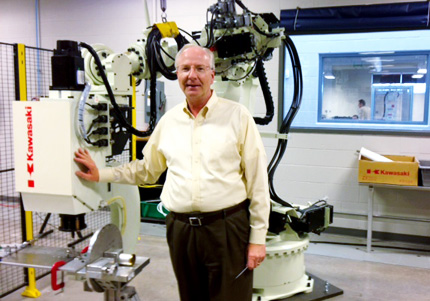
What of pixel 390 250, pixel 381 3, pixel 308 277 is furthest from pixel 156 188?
pixel 381 3

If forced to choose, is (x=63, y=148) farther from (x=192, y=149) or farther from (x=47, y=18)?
(x=47, y=18)

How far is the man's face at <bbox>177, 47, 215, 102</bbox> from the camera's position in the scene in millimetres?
1792

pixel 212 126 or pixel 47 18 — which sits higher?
pixel 47 18

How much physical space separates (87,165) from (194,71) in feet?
2.04

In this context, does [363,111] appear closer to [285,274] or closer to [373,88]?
[373,88]

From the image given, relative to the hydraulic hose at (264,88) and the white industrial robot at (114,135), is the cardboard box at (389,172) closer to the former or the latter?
the white industrial robot at (114,135)

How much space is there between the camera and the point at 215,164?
181 cm

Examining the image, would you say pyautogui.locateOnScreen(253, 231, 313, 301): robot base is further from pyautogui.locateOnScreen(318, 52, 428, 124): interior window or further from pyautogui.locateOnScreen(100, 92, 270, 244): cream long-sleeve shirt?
pyautogui.locateOnScreen(318, 52, 428, 124): interior window

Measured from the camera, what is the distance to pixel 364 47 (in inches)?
172

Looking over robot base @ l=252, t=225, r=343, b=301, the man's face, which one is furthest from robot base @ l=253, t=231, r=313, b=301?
the man's face

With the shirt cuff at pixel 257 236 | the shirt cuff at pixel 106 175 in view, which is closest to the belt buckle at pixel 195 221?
the shirt cuff at pixel 257 236

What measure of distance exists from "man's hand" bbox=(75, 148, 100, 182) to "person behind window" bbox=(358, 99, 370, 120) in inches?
137

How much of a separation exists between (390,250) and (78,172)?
345cm

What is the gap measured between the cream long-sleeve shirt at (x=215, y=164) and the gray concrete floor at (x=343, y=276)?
1.53 m
